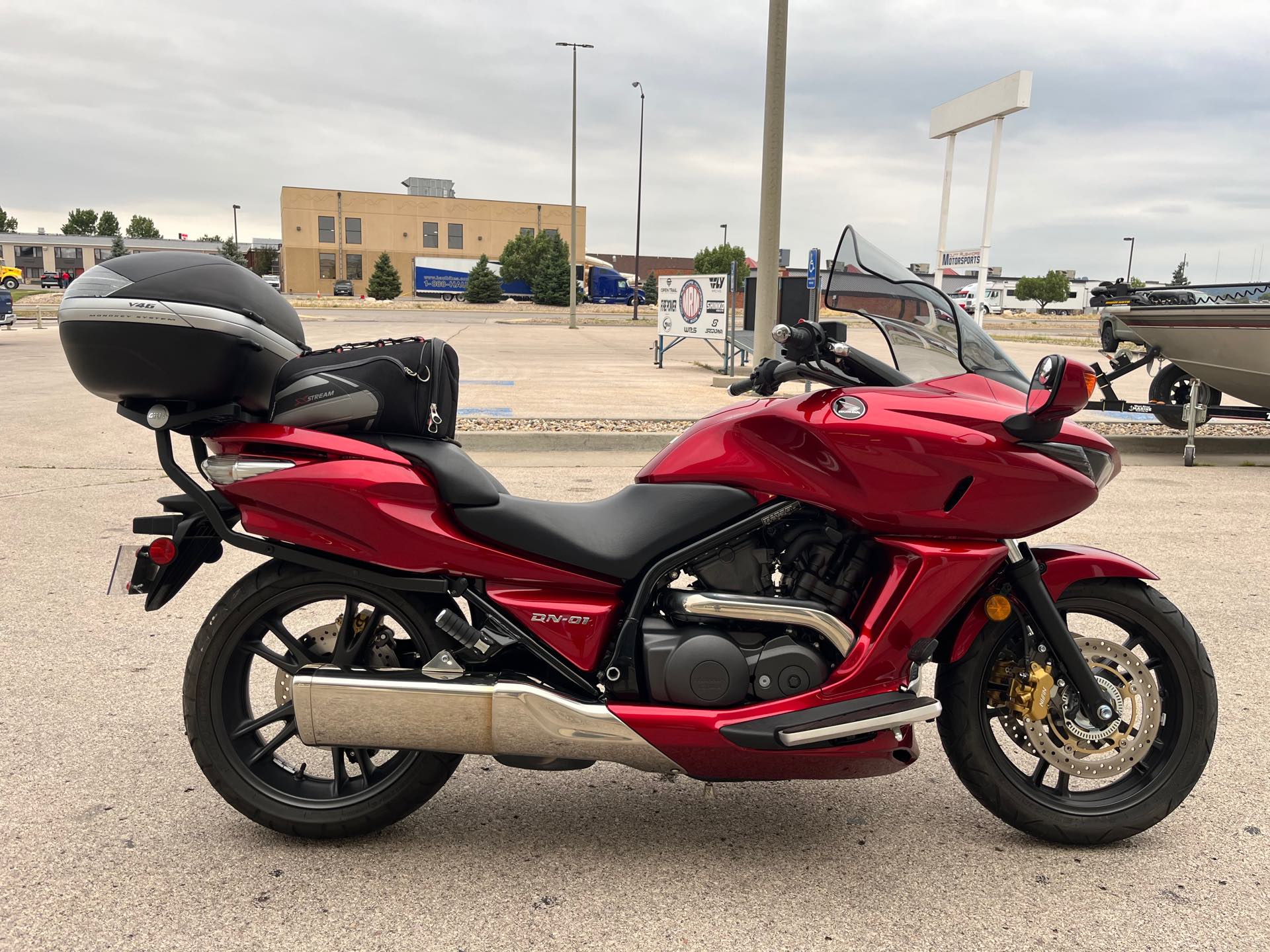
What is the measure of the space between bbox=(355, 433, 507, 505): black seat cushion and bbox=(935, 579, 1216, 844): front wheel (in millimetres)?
1434

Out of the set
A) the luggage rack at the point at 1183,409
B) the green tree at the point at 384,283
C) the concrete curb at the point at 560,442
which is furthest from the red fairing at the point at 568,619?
the green tree at the point at 384,283

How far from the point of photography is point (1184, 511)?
23.6 ft

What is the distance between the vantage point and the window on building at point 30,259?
89.8 meters

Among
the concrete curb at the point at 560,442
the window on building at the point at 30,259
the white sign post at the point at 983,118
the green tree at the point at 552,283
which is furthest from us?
the window on building at the point at 30,259

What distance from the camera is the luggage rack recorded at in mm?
9367

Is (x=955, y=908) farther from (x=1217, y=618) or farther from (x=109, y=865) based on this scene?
(x=1217, y=618)

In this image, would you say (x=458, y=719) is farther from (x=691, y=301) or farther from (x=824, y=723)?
(x=691, y=301)

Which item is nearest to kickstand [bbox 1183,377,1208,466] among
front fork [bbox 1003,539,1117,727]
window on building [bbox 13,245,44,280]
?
front fork [bbox 1003,539,1117,727]

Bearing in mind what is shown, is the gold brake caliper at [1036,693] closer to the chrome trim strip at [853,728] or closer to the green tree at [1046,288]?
the chrome trim strip at [853,728]

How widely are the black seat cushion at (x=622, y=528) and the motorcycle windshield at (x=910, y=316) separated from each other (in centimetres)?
65

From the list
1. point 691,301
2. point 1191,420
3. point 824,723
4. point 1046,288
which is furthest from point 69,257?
point 824,723

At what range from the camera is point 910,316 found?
9.01 ft

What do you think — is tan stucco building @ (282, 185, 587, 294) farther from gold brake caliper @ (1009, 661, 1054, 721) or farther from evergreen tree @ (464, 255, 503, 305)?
gold brake caliper @ (1009, 661, 1054, 721)

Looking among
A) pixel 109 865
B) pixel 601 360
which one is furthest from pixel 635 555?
pixel 601 360
